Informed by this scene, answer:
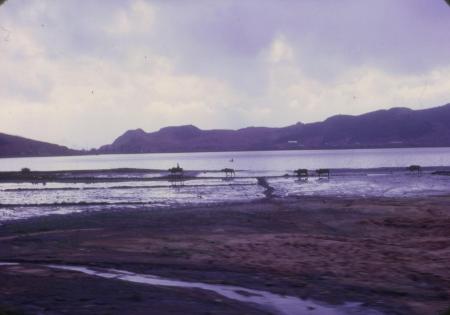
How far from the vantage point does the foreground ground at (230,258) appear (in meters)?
7.52

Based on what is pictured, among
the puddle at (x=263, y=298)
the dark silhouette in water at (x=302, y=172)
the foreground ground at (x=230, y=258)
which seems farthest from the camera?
the dark silhouette in water at (x=302, y=172)

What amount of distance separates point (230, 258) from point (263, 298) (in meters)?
3.17

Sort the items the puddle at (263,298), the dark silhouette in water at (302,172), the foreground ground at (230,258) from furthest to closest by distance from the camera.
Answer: the dark silhouette in water at (302,172) → the foreground ground at (230,258) → the puddle at (263,298)

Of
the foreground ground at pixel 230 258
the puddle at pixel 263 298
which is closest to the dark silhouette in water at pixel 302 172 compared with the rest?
the foreground ground at pixel 230 258

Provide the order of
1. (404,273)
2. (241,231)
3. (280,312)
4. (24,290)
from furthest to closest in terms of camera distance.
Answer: (241,231) → (404,273) → (24,290) → (280,312)

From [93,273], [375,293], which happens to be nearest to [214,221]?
[93,273]

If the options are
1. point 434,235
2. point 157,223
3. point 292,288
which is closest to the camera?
A: point 292,288

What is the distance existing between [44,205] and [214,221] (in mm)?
12285

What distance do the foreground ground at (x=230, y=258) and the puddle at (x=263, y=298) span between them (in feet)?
0.86

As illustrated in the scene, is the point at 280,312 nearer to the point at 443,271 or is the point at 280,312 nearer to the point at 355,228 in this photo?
the point at 443,271

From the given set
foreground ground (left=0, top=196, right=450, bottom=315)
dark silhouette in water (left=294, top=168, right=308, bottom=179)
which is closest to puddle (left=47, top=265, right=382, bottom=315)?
foreground ground (left=0, top=196, right=450, bottom=315)

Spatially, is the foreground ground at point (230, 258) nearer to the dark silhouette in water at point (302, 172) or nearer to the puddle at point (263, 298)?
the puddle at point (263, 298)

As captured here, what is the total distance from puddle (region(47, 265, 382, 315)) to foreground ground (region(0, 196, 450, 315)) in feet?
0.86

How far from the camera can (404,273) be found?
30.9 feet
